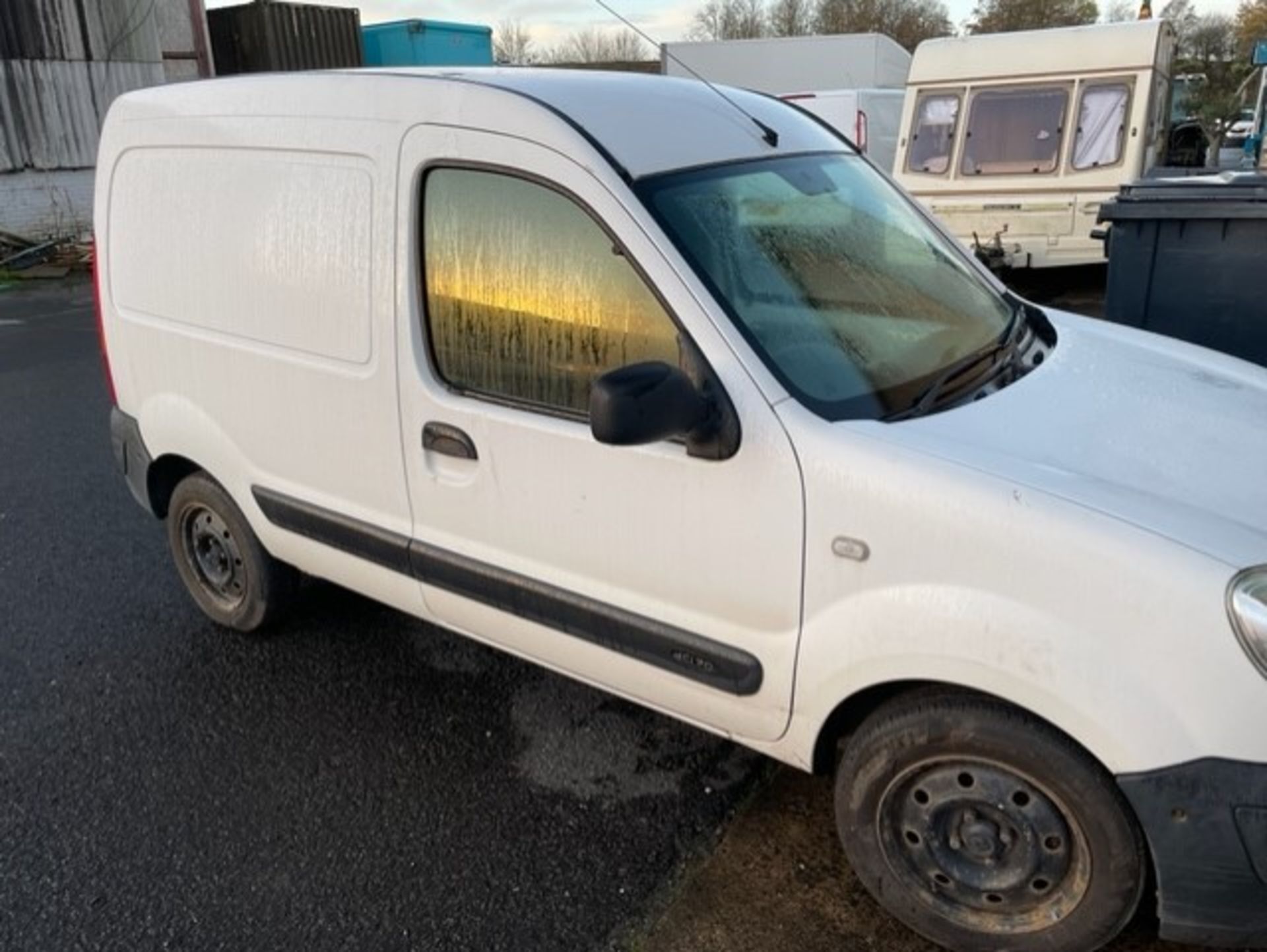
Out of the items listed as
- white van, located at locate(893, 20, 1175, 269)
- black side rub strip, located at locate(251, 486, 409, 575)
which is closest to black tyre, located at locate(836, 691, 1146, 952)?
black side rub strip, located at locate(251, 486, 409, 575)

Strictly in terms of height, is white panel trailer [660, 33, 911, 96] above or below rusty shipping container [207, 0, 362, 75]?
below

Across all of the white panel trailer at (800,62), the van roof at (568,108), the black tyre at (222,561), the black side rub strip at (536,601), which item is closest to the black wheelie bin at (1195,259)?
the van roof at (568,108)

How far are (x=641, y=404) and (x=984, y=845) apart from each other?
1250 millimetres

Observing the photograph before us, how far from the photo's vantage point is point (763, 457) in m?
2.30

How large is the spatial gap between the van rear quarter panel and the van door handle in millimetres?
121

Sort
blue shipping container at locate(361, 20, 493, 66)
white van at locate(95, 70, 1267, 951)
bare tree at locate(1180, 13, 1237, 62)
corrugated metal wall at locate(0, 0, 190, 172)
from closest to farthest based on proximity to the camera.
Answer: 1. white van at locate(95, 70, 1267, 951)
2. corrugated metal wall at locate(0, 0, 190, 172)
3. blue shipping container at locate(361, 20, 493, 66)
4. bare tree at locate(1180, 13, 1237, 62)

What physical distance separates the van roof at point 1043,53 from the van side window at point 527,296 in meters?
8.44

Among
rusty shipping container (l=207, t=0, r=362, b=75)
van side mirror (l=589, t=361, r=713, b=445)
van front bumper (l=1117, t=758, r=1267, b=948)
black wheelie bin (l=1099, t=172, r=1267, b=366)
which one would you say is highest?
rusty shipping container (l=207, t=0, r=362, b=75)

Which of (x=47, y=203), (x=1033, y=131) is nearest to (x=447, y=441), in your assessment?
(x=1033, y=131)

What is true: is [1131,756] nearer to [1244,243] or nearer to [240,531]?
[240,531]

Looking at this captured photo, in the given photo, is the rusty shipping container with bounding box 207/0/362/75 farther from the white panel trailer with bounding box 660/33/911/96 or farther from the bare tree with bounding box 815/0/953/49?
the bare tree with bounding box 815/0/953/49

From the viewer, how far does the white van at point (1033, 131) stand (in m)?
9.23

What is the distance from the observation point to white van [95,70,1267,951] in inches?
79.6

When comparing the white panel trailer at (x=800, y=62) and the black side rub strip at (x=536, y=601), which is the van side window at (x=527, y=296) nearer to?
the black side rub strip at (x=536, y=601)
